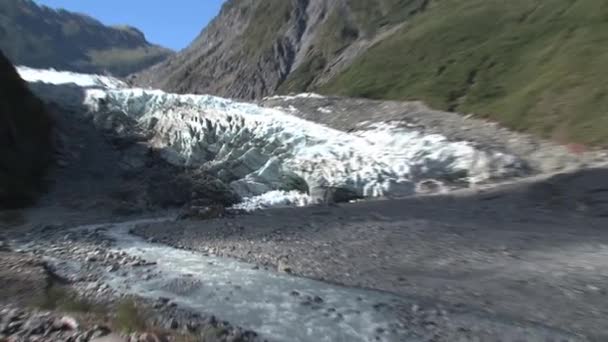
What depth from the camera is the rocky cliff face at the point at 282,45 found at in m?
104

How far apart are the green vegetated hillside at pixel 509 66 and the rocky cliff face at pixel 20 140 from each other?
2470 cm

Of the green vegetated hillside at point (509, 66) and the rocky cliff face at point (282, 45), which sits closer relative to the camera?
the green vegetated hillside at point (509, 66)

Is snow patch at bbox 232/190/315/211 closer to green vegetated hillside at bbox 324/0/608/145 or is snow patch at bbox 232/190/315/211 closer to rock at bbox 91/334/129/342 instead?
green vegetated hillside at bbox 324/0/608/145

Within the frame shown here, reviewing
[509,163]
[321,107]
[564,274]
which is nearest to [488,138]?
[509,163]

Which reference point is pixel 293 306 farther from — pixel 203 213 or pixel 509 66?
pixel 509 66

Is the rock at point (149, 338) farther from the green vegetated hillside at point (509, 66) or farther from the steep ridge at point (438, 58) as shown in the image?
the green vegetated hillside at point (509, 66)

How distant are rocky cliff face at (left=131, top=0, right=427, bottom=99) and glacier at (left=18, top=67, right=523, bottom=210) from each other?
5419 centimetres

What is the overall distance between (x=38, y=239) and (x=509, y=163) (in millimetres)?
18438

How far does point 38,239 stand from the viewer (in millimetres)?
19172

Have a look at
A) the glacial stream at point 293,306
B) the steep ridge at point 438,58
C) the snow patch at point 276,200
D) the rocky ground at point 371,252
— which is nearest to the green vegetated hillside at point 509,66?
the steep ridge at point 438,58

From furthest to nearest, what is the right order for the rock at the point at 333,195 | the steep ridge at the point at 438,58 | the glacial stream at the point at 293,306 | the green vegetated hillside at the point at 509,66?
1. the steep ridge at the point at 438,58
2. the green vegetated hillside at the point at 509,66
3. the rock at the point at 333,195
4. the glacial stream at the point at 293,306

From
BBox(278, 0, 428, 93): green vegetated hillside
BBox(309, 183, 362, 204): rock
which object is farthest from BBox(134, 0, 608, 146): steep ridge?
BBox(309, 183, 362, 204): rock

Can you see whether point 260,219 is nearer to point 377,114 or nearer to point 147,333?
point 147,333

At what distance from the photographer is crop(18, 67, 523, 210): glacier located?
2719 centimetres
